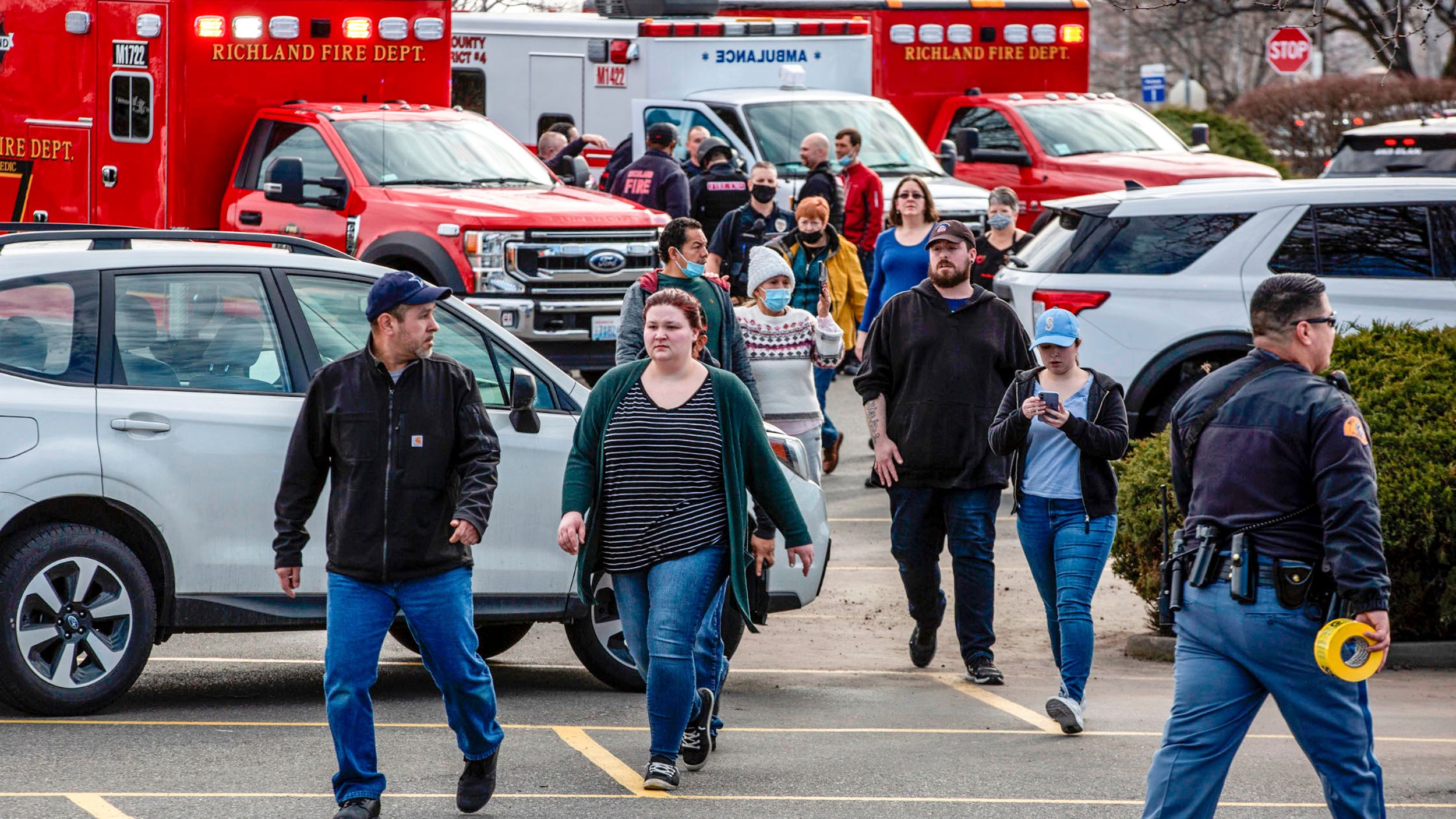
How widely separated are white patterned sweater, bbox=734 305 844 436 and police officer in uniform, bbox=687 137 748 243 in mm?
6651

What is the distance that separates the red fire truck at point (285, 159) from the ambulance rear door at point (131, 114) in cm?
1

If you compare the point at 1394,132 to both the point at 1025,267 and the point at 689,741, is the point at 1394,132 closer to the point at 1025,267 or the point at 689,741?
the point at 1025,267

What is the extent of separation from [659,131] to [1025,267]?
14.1 ft

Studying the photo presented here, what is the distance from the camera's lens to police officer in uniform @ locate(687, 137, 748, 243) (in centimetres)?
1600

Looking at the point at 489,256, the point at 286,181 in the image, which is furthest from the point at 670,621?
the point at 286,181

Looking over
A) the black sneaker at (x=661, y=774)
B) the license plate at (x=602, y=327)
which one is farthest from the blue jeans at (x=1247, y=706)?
the license plate at (x=602, y=327)

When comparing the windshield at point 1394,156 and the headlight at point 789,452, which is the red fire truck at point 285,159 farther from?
the windshield at point 1394,156

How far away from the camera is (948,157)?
1895 centimetres

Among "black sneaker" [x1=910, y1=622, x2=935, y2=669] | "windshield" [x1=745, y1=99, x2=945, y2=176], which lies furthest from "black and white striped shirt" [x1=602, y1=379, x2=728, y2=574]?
"windshield" [x1=745, y1=99, x2=945, y2=176]

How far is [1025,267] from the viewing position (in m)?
11.9

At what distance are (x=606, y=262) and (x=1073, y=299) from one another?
3.41 metres

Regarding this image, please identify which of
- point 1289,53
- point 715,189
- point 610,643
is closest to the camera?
point 610,643

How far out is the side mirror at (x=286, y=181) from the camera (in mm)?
13117

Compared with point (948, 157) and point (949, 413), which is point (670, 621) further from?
point (948, 157)
